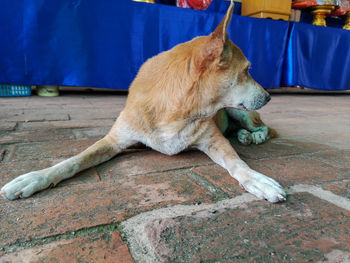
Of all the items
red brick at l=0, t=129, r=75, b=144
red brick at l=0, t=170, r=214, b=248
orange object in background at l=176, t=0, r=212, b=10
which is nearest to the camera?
red brick at l=0, t=170, r=214, b=248

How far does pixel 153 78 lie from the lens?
5.13 ft

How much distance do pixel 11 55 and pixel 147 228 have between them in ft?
13.6

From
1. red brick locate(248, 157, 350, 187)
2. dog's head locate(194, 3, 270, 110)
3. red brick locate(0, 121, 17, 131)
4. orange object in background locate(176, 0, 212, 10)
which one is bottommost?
red brick locate(0, 121, 17, 131)

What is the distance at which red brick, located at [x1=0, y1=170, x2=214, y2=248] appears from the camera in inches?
34.0

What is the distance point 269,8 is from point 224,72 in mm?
5453

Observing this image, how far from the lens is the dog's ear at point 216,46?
1312 mm

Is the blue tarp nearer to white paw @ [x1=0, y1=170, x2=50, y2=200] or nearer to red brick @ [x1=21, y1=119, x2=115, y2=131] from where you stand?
red brick @ [x1=21, y1=119, x2=115, y2=131]

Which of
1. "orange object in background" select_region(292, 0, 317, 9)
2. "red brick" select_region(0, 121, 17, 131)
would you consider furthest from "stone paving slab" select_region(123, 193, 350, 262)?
"orange object in background" select_region(292, 0, 317, 9)

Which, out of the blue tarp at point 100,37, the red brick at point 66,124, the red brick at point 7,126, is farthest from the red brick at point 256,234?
the blue tarp at point 100,37

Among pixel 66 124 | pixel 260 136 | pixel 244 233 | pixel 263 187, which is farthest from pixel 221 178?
pixel 66 124

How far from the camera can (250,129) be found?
226 cm

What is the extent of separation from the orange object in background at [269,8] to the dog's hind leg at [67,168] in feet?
18.6

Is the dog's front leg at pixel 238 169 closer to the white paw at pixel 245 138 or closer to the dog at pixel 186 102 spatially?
the dog at pixel 186 102

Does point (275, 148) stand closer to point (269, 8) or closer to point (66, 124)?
point (66, 124)
